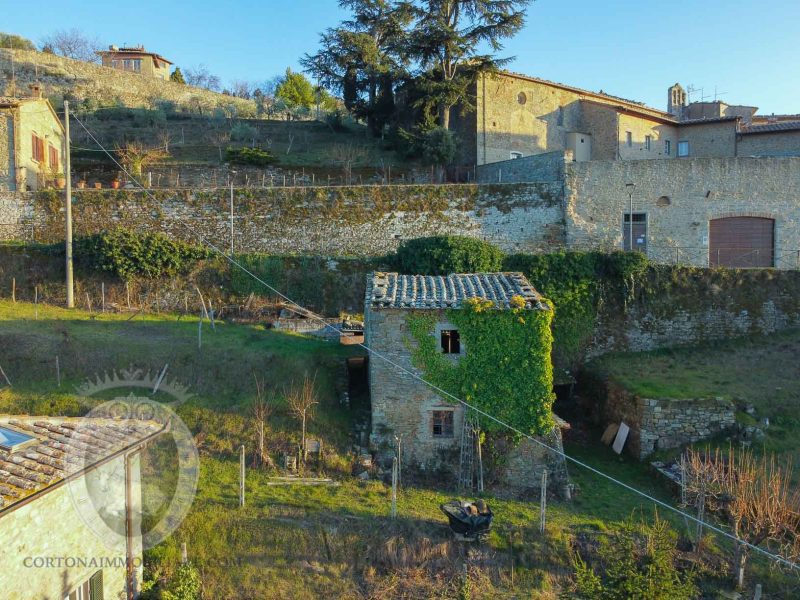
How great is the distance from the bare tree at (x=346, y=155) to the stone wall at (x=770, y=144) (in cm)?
1959

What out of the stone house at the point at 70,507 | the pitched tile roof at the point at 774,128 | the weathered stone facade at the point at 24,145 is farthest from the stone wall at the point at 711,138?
the weathered stone facade at the point at 24,145

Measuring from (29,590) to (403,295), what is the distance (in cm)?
906

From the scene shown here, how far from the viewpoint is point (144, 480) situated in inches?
480

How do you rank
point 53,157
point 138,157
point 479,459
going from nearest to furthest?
point 479,459
point 53,157
point 138,157

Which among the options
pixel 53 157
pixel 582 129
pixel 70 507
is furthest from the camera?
pixel 582 129

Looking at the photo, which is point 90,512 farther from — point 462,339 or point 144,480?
point 462,339

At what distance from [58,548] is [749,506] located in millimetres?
11855

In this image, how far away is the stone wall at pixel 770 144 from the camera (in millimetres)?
28969

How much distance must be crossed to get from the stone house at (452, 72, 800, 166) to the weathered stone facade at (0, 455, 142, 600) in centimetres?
2505

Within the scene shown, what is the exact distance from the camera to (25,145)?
80.7ft

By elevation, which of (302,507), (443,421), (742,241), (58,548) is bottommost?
(302,507)

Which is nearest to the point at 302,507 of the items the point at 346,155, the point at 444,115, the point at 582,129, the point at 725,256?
the point at 725,256

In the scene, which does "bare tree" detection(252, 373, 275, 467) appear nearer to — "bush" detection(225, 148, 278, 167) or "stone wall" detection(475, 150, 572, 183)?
"stone wall" detection(475, 150, 572, 183)

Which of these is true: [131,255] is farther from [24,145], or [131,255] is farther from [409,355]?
[409,355]
